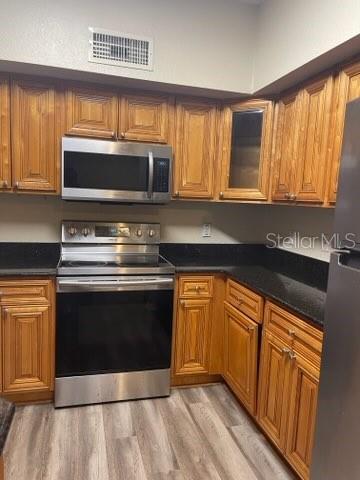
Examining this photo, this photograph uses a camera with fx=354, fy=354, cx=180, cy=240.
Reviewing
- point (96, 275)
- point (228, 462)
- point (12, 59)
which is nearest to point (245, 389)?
point (228, 462)

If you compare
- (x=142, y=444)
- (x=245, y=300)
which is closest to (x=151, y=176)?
(x=245, y=300)

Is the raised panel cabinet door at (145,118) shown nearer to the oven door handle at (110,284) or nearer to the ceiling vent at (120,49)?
the ceiling vent at (120,49)

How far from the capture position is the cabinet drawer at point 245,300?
2102mm

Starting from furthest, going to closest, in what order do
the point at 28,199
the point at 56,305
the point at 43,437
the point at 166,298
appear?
the point at 28,199 < the point at 166,298 < the point at 56,305 < the point at 43,437

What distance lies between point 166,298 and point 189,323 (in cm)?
29

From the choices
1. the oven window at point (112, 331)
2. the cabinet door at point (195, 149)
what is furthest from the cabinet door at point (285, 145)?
the oven window at point (112, 331)

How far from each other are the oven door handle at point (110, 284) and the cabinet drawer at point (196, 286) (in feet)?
0.39

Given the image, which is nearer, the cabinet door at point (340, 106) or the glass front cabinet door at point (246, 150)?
the cabinet door at point (340, 106)

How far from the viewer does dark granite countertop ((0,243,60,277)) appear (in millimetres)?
2186

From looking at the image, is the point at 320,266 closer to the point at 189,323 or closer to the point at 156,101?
the point at 189,323

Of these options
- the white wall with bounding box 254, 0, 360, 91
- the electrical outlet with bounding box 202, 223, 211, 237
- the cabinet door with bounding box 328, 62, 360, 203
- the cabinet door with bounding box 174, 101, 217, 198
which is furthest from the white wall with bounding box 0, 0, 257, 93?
the electrical outlet with bounding box 202, 223, 211, 237

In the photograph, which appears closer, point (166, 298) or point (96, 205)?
point (166, 298)

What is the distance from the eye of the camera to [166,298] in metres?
2.40

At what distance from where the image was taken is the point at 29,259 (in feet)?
8.37
